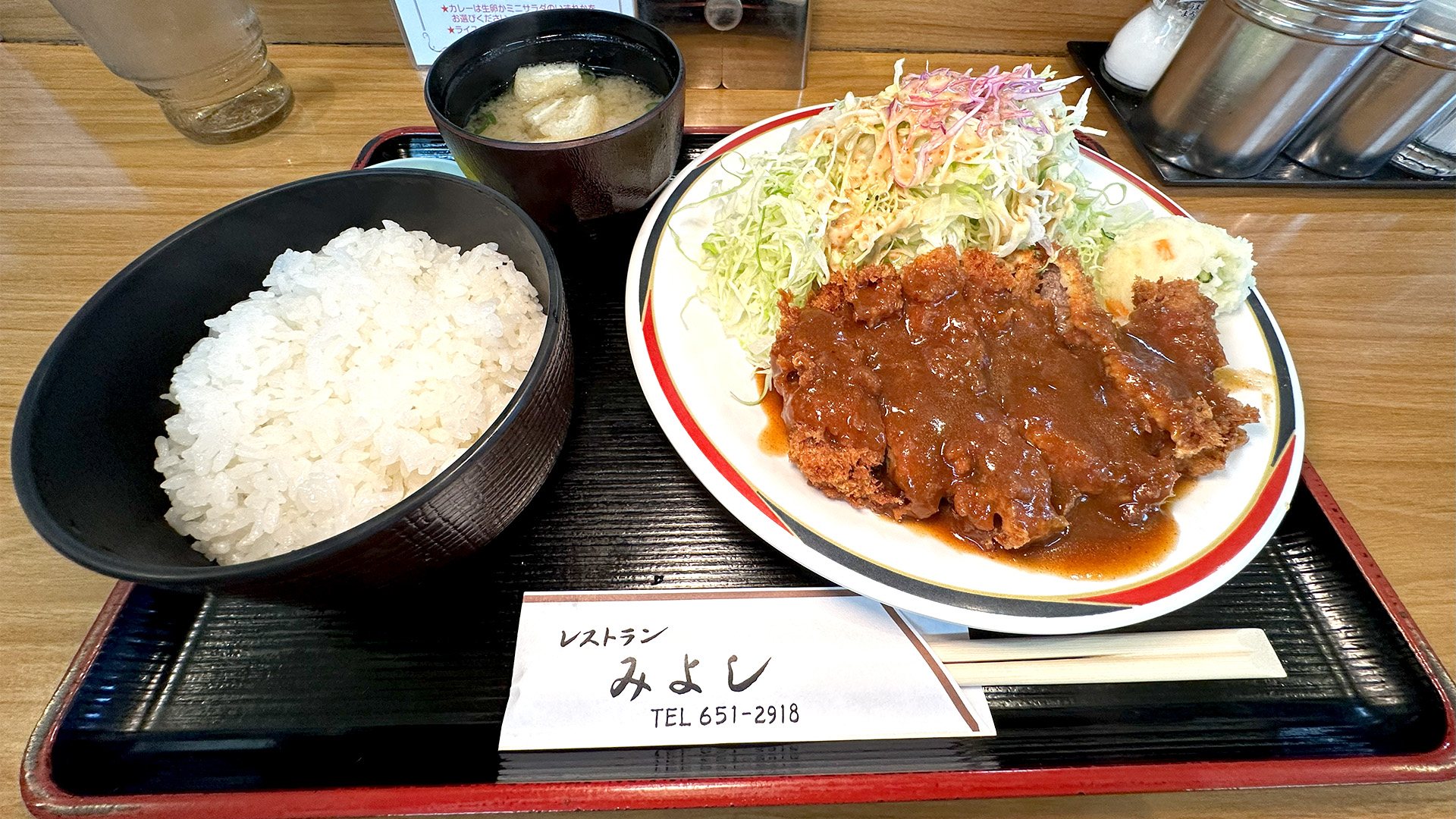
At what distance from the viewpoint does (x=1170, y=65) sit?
260 centimetres

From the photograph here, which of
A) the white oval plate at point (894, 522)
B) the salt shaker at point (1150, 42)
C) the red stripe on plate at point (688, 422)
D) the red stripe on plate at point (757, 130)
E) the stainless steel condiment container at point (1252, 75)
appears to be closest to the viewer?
the white oval plate at point (894, 522)

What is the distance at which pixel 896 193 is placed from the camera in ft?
6.64

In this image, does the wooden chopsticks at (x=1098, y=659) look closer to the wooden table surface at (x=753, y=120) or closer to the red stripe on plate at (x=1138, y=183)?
the wooden table surface at (x=753, y=120)

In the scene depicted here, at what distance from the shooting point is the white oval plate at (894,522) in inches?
52.9

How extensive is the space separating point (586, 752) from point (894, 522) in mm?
873

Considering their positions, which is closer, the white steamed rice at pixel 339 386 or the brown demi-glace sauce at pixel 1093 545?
the white steamed rice at pixel 339 386

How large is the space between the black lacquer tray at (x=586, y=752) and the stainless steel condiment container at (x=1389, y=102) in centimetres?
191

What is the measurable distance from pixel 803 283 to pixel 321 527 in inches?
58.3

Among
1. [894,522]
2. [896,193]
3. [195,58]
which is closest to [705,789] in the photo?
[894,522]

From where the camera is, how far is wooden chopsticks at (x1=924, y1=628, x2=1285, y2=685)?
1.39m

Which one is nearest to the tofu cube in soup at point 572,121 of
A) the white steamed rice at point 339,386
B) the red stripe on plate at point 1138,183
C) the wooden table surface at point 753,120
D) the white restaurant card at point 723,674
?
the white steamed rice at point 339,386

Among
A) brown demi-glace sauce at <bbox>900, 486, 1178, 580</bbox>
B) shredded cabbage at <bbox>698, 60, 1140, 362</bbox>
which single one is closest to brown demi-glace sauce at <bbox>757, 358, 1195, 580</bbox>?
brown demi-glace sauce at <bbox>900, 486, 1178, 580</bbox>

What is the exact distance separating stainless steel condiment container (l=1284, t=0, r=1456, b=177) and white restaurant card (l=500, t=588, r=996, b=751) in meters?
2.94

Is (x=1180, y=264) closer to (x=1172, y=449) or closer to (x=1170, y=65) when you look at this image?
(x=1172, y=449)
